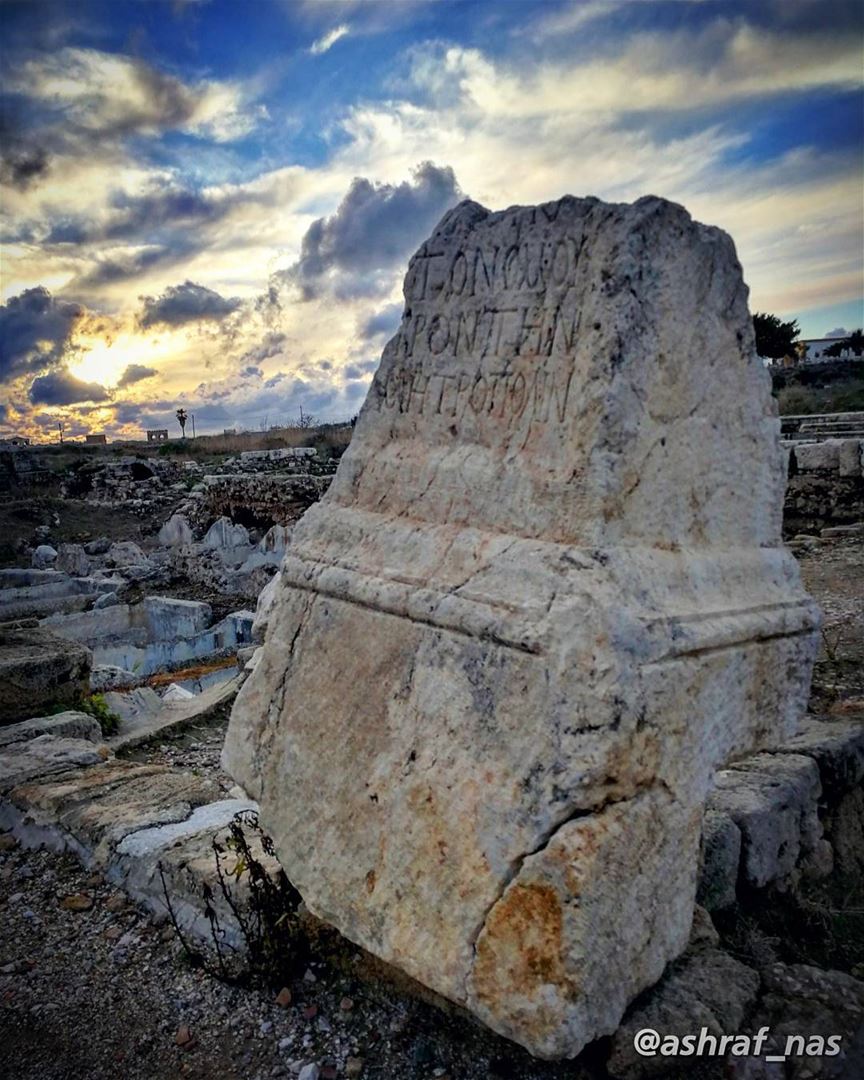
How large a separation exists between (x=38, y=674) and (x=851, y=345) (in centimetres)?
4415

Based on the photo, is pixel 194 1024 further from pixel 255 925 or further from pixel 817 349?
pixel 817 349

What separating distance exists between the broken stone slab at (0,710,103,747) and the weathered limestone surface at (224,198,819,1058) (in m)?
2.30

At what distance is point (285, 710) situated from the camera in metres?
2.31

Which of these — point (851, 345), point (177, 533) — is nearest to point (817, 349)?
point (851, 345)

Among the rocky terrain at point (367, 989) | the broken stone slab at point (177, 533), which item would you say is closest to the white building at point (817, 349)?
the broken stone slab at point (177, 533)

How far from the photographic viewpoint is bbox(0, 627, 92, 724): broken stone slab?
4.31 metres

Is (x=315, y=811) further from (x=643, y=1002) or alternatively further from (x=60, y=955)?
(x=60, y=955)

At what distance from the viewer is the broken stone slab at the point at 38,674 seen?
14.1ft

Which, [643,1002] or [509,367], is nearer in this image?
[643,1002]

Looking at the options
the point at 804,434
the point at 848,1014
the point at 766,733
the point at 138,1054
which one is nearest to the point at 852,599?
the point at 766,733

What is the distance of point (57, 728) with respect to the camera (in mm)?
4273

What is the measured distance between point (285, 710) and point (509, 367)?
1.16m

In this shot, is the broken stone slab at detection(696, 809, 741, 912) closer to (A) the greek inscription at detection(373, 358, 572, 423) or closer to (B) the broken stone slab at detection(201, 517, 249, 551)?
(A) the greek inscription at detection(373, 358, 572, 423)

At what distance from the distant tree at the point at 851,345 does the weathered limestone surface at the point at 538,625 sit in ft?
143
